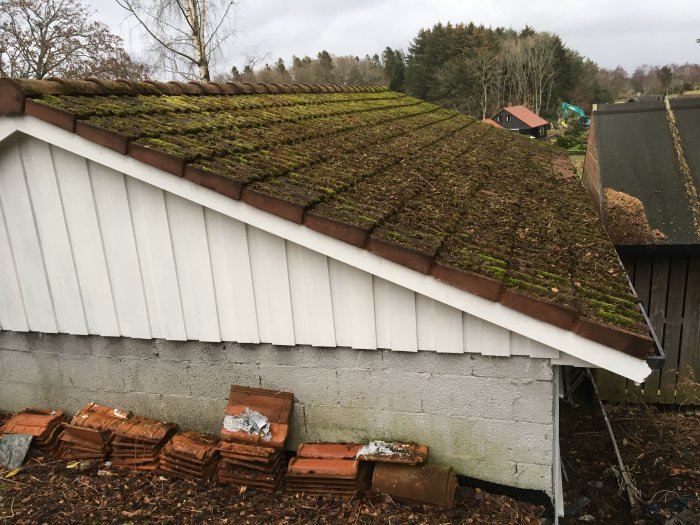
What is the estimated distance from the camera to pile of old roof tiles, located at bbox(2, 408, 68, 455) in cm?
477

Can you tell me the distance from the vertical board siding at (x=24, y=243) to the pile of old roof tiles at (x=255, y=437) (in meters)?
1.88

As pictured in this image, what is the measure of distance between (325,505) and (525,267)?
2262 mm

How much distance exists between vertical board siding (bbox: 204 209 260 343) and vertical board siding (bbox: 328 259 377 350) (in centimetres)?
67

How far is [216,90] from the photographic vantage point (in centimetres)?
661

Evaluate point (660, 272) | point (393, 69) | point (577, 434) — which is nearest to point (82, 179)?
point (577, 434)

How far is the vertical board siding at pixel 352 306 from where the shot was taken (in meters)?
3.88

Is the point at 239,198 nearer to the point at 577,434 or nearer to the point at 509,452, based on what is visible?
the point at 509,452

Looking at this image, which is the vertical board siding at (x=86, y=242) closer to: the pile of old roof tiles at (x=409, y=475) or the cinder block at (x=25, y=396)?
the cinder block at (x=25, y=396)

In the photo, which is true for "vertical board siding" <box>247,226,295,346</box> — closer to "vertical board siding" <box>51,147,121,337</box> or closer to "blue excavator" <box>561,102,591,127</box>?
"vertical board siding" <box>51,147,121,337</box>

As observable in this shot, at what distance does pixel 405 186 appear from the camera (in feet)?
15.3

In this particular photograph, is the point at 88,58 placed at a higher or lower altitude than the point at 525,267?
higher

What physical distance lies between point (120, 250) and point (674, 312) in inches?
246

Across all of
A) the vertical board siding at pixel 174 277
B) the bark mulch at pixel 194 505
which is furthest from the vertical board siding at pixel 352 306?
the bark mulch at pixel 194 505

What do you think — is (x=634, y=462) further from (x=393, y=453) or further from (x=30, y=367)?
(x=30, y=367)
